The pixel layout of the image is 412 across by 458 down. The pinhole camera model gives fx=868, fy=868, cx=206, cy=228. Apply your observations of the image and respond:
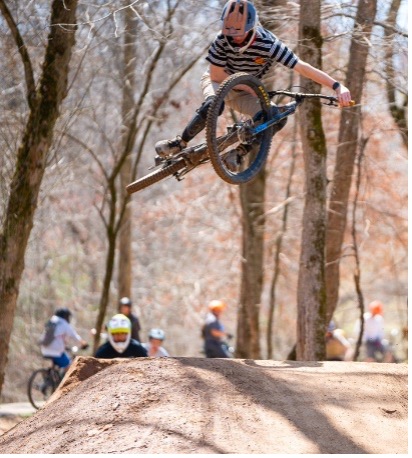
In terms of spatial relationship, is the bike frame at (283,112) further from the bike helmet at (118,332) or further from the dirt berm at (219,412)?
the bike helmet at (118,332)

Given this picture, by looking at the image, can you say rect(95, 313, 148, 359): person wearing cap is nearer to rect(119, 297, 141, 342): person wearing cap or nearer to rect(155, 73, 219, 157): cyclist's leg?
rect(119, 297, 141, 342): person wearing cap

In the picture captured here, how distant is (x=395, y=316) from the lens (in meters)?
32.5

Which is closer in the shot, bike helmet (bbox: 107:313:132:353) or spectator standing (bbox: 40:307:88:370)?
bike helmet (bbox: 107:313:132:353)

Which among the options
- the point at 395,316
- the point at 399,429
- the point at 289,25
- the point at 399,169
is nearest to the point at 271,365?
the point at 399,429

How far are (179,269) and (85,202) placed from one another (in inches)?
154

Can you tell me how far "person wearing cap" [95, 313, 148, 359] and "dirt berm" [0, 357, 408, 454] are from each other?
323 cm

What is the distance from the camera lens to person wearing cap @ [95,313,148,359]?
421 inches

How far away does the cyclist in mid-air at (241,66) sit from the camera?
7746 millimetres

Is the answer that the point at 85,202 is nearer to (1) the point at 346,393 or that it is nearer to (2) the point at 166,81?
(2) the point at 166,81

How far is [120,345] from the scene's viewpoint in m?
10.7

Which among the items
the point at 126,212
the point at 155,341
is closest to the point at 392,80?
the point at 155,341

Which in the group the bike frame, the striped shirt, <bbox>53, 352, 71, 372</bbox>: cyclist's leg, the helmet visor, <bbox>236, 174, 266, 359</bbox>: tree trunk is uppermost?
the helmet visor

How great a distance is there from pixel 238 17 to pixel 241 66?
2.47 feet

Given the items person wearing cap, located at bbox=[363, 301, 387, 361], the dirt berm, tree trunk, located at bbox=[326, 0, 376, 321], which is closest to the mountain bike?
the dirt berm
